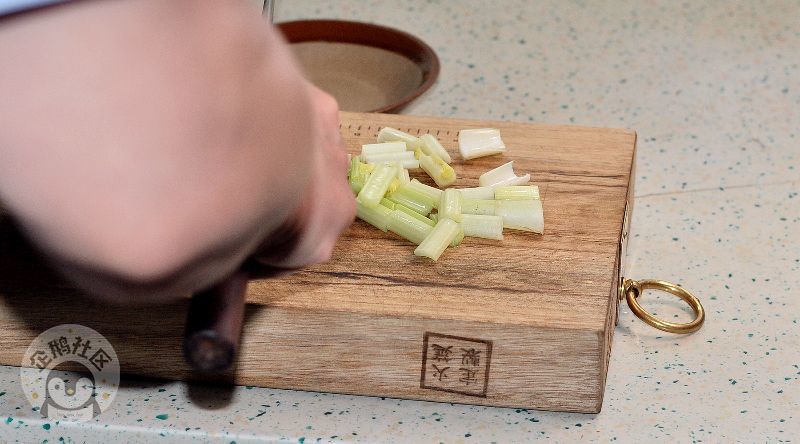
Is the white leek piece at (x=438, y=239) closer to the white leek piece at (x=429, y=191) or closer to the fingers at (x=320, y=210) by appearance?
the white leek piece at (x=429, y=191)

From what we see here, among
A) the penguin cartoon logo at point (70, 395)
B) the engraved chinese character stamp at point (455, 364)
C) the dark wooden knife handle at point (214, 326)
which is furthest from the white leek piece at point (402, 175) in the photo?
the dark wooden knife handle at point (214, 326)

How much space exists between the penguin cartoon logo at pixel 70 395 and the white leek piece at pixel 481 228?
34 centimetres

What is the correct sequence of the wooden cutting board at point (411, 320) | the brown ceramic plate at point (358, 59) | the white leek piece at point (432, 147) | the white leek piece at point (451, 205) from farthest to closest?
the brown ceramic plate at point (358, 59) < the white leek piece at point (432, 147) < the white leek piece at point (451, 205) < the wooden cutting board at point (411, 320)

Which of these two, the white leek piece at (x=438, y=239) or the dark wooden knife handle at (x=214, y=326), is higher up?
the white leek piece at (x=438, y=239)

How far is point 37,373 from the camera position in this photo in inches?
32.7

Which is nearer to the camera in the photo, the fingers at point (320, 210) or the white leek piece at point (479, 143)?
the fingers at point (320, 210)

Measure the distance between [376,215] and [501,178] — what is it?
0.14 metres

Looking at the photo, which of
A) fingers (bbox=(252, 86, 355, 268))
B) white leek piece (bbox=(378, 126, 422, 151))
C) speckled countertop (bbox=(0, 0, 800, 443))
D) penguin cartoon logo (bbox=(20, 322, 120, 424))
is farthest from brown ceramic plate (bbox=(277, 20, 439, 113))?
fingers (bbox=(252, 86, 355, 268))

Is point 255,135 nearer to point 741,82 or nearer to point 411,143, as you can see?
point 411,143

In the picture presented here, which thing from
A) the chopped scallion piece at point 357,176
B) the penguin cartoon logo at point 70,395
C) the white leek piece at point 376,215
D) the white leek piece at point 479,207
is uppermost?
the chopped scallion piece at point 357,176

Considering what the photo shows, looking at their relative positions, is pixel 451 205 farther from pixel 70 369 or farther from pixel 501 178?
pixel 70 369

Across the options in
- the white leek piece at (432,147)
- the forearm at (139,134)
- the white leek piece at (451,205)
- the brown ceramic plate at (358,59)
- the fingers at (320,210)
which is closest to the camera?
the forearm at (139,134)

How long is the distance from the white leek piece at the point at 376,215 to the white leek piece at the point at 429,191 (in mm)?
56

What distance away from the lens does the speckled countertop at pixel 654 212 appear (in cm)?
78
